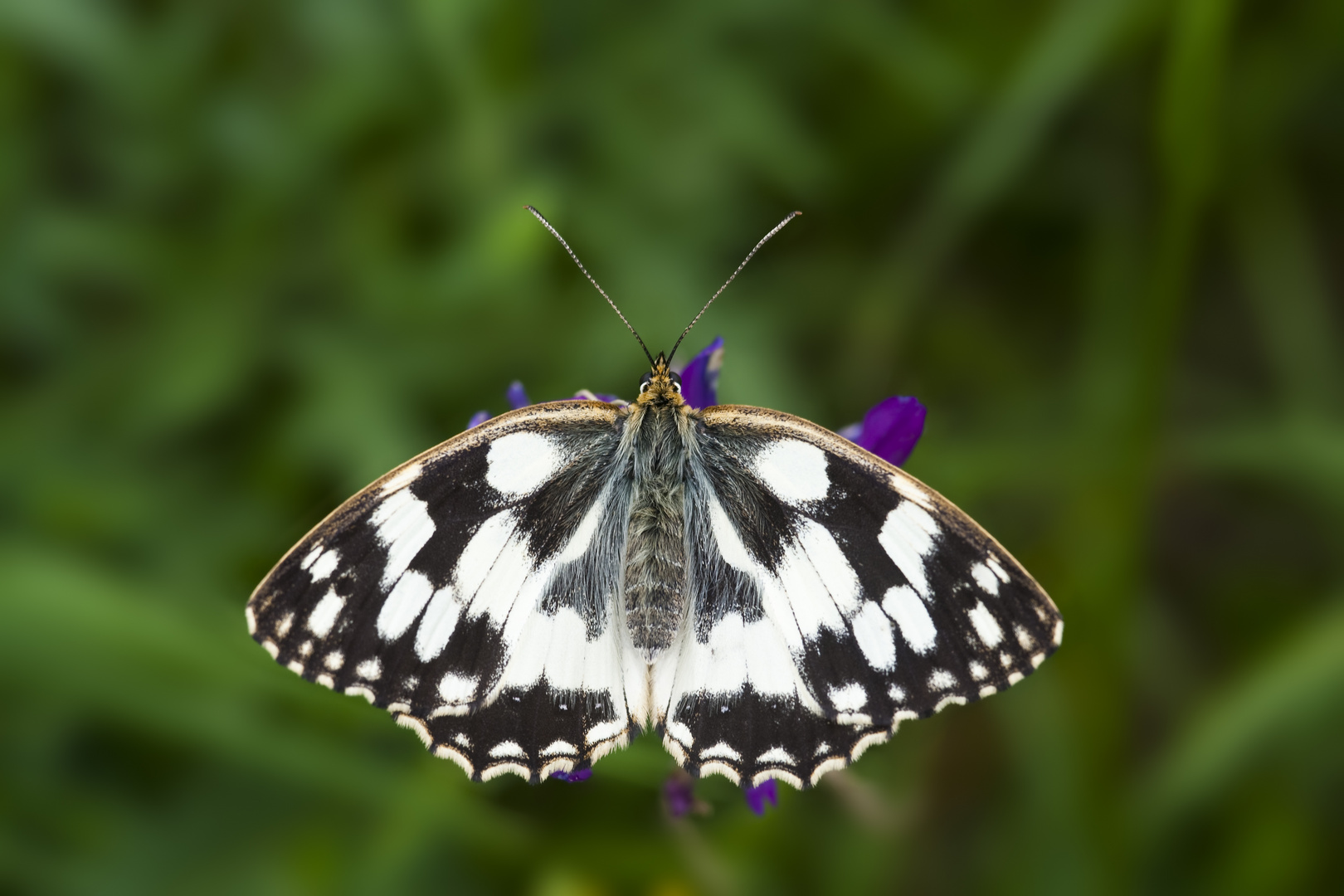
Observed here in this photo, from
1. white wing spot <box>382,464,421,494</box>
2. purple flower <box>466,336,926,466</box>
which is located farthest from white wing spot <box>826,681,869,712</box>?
white wing spot <box>382,464,421,494</box>

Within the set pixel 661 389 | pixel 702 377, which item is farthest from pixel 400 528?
pixel 702 377

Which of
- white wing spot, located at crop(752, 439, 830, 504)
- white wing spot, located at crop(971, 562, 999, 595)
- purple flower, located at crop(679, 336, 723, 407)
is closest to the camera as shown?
white wing spot, located at crop(971, 562, 999, 595)

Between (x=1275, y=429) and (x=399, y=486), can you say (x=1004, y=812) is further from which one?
(x=399, y=486)

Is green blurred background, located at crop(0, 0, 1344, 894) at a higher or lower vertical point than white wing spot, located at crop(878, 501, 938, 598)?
higher

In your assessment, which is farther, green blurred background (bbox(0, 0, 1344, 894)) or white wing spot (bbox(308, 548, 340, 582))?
green blurred background (bbox(0, 0, 1344, 894))

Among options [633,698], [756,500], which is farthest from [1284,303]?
[633,698]

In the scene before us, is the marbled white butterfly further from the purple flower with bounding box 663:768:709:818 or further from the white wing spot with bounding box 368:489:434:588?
the purple flower with bounding box 663:768:709:818

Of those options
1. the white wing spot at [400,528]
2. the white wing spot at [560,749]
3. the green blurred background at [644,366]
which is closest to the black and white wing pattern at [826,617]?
the white wing spot at [560,749]

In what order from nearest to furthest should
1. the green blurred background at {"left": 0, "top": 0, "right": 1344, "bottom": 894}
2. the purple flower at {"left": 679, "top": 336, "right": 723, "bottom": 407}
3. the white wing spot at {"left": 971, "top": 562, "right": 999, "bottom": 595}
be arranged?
the white wing spot at {"left": 971, "top": 562, "right": 999, "bottom": 595}
the purple flower at {"left": 679, "top": 336, "right": 723, "bottom": 407}
the green blurred background at {"left": 0, "top": 0, "right": 1344, "bottom": 894}
